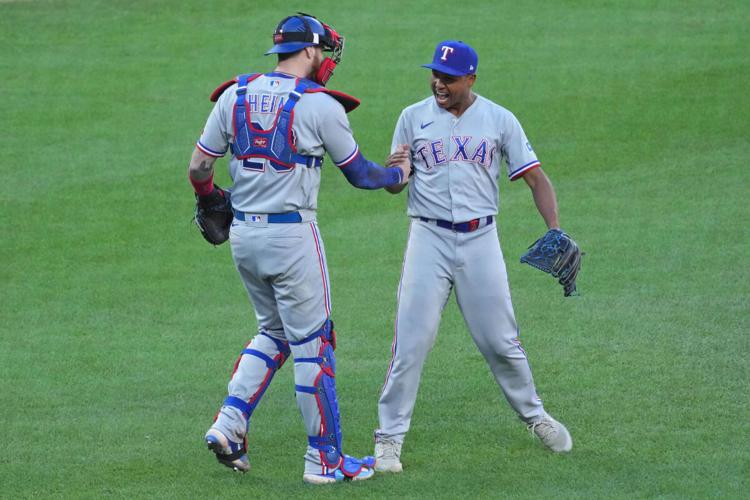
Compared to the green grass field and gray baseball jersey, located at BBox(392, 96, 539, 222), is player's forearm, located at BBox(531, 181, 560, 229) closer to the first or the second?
gray baseball jersey, located at BBox(392, 96, 539, 222)

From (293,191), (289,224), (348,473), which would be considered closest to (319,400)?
(348,473)

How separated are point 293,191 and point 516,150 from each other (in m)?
1.30

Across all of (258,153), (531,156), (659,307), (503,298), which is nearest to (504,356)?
(503,298)

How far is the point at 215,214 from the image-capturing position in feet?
22.5

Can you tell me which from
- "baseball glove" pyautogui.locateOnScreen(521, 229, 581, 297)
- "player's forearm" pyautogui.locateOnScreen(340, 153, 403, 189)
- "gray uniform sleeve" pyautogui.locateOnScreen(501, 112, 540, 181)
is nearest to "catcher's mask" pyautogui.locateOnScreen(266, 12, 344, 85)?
"player's forearm" pyautogui.locateOnScreen(340, 153, 403, 189)

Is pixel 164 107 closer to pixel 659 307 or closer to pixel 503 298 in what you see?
pixel 659 307

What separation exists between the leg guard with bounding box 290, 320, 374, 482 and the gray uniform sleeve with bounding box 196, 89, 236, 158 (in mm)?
1070

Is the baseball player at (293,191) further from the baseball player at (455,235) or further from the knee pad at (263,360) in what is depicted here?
the baseball player at (455,235)

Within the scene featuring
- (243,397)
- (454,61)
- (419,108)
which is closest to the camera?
(243,397)

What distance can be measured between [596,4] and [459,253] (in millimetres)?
16294

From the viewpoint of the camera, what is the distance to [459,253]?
6707 millimetres

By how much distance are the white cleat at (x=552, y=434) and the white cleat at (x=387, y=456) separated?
789 millimetres

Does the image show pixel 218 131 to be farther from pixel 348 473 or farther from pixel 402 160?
pixel 348 473

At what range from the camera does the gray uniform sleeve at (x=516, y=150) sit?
22.2ft
